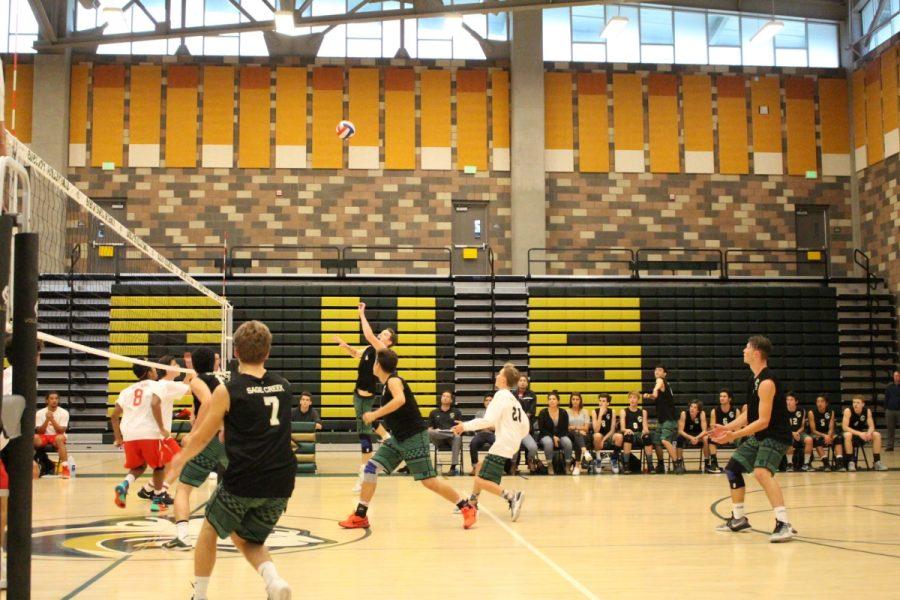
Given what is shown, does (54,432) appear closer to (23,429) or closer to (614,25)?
(23,429)

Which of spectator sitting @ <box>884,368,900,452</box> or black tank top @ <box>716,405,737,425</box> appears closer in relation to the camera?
black tank top @ <box>716,405,737,425</box>

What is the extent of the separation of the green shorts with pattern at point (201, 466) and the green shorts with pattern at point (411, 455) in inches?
54.6

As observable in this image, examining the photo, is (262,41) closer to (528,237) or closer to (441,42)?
(441,42)

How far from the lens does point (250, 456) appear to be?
179 inches

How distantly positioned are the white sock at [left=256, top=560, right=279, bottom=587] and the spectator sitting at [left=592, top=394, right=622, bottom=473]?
11062 mm

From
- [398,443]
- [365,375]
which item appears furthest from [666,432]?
[398,443]

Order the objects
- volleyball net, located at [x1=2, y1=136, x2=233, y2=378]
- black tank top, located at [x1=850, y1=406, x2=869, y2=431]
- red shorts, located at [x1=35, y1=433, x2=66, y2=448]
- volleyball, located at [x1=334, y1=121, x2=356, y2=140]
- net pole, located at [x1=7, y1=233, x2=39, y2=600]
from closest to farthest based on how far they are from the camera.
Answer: net pole, located at [x1=7, y1=233, x2=39, y2=600], red shorts, located at [x1=35, y1=433, x2=66, y2=448], black tank top, located at [x1=850, y1=406, x2=869, y2=431], volleyball net, located at [x1=2, y1=136, x2=233, y2=378], volleyball, located at [x1=334, y1=121, x2=356, y2=140]

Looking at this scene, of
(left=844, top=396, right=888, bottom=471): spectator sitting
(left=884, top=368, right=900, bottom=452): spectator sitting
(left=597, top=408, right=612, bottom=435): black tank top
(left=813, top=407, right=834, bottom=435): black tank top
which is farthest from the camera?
(left=884, top=368, right=900, bottom=452): spectator sitting

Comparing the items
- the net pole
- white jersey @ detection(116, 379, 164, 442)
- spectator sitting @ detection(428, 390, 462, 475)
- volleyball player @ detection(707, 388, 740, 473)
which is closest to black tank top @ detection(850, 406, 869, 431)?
volleyball player @ detection(707, 388, 740, 473)

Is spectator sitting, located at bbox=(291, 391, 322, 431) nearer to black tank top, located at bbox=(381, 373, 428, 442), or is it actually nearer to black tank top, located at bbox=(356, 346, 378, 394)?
black tank top, located at bbox=(356, 346, 378, 394)

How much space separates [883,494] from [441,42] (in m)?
15.5

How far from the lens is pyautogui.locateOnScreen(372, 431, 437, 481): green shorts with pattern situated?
26.6ft

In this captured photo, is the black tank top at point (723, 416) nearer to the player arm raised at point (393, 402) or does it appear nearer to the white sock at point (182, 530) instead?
the player arm raised at point (393, 402)

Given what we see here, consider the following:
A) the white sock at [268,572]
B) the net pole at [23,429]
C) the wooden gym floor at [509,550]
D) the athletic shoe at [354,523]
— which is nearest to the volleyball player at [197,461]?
the wooden gym floor at [509,550]
